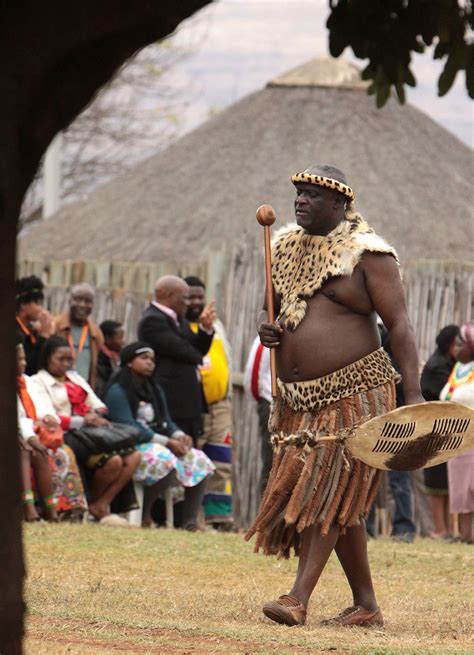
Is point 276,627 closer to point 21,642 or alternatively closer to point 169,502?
point 21,642

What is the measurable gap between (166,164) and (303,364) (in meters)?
22.3

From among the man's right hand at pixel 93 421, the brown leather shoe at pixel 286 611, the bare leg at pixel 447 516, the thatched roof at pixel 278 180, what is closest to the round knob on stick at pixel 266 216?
the brown leather shoe at pixel 286 611

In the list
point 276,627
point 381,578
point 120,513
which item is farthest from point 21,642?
point 120,513

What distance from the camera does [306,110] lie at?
98.7ft

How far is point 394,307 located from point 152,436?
6114 mm

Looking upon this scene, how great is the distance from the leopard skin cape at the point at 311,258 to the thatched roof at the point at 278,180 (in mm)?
16629

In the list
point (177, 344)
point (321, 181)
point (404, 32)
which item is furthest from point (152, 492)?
point (404, 32)

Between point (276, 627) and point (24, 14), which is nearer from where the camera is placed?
point (24, 14)

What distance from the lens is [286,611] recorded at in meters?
7.79

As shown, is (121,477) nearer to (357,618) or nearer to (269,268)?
(269,268)

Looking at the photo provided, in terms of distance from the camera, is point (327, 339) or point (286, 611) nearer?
point (286, 611)

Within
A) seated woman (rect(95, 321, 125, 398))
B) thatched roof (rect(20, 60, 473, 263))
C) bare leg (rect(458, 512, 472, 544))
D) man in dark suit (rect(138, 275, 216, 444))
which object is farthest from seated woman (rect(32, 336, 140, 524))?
thatched roof (rect(20, 60, 473, 263))

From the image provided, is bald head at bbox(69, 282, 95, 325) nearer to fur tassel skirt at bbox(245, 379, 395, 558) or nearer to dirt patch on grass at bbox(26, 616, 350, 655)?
fur tassel skirt at bbox(245, 379, 395, 558)

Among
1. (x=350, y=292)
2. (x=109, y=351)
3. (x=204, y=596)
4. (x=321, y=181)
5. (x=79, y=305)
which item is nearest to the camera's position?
(x=350, y=292)
